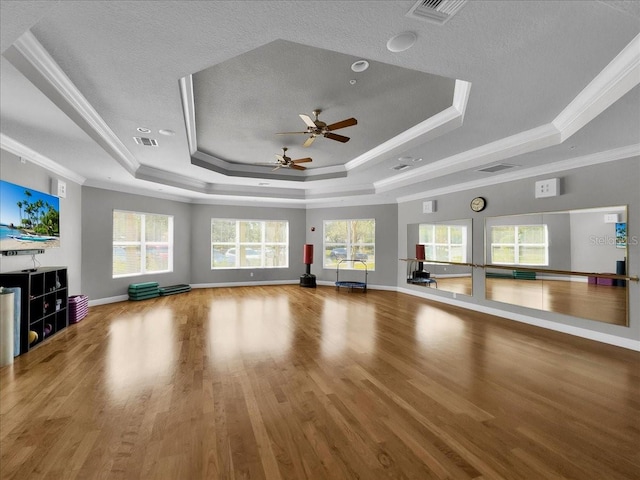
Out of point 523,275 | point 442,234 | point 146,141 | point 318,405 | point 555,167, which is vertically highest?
point 146,141

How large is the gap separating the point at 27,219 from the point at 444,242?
7.48m

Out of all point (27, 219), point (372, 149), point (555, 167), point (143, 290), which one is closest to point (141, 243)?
point (143, 290)

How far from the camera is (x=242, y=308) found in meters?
6.28

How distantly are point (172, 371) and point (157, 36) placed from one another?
304 centimetres

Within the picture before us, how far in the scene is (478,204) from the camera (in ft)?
20.3

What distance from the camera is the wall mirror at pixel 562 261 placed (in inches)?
167

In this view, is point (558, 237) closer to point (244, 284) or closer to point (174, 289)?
point (244, 284)

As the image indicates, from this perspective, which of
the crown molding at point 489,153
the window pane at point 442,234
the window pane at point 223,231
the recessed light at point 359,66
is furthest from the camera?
the window pane at point 223,231

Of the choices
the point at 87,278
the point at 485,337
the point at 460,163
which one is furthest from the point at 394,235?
the point at 87,278

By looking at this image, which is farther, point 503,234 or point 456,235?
point 456,235

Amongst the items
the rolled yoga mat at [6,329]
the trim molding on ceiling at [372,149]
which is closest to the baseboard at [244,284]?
the trim molding on ceiling at [372,149]

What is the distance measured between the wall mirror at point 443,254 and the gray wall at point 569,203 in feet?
0.59

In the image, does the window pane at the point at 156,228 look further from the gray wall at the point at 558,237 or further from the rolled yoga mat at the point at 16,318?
the gray wall at the point at 558,237

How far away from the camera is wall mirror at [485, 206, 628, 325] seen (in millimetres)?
4242
